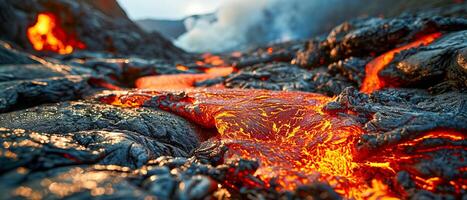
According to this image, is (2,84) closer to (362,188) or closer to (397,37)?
(362,188)

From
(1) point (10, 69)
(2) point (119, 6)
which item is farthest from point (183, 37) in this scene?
(1) point (10, 69)

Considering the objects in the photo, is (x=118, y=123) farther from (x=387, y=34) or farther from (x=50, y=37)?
(x=50, y=37)

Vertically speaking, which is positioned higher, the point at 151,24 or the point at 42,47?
the point at 151,24

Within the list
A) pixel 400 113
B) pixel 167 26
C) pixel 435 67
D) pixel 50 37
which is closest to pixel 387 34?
pixel 435 67

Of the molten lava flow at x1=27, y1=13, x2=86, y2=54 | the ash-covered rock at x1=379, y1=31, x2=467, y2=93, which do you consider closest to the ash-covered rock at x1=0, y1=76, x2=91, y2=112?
the ash-covered rock at x1=379, y1=31, x2=467, y2=93

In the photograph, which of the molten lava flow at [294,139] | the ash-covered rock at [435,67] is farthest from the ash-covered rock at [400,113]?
the ash-covered rock at [435,67]

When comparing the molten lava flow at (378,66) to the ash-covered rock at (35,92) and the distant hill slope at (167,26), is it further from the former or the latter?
the distant hill slope at (167,26)
